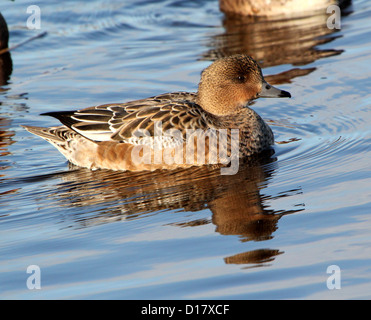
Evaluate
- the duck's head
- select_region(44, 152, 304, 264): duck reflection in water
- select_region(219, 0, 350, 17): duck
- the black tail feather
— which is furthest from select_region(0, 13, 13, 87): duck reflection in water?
the duck's head

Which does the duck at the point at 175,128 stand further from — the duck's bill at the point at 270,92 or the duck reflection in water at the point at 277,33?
the duck reflection in water at the point at 277,33

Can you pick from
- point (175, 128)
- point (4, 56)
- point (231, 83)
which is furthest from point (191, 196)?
point (4, 56)

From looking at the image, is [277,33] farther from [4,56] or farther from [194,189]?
[194,189]

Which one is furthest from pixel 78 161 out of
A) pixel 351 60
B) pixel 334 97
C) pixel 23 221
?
pixel 351 60

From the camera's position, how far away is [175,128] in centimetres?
762

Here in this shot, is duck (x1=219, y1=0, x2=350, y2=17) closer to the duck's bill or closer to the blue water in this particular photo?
the blue water

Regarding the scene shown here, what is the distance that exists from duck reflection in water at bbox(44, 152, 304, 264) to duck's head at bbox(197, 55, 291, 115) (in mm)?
685

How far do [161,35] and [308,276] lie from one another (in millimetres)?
7985

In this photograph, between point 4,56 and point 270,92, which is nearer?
point 270,92

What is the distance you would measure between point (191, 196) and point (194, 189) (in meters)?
0.19

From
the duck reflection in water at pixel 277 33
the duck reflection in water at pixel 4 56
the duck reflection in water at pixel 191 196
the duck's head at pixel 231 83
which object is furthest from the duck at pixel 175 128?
the duck reflection in water at pixel 4 56

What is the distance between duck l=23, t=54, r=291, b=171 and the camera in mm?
7680

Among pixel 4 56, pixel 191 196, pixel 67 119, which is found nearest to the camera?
pixel 191 196
